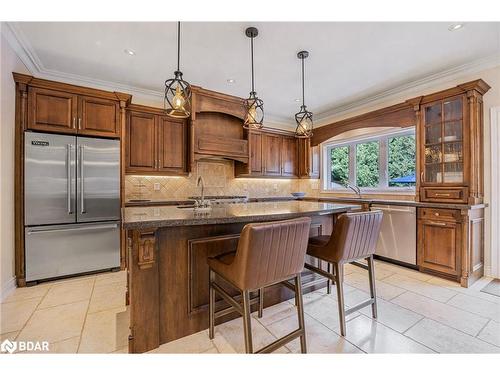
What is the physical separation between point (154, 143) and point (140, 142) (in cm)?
20

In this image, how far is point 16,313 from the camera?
204cm

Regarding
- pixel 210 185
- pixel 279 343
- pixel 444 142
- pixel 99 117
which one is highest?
pixel 99 117

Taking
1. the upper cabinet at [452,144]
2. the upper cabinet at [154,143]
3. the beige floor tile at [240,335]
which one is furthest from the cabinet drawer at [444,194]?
the upper cabinet at [154,143]

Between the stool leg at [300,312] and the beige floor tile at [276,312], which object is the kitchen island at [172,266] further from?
the stool leg at [300,312]

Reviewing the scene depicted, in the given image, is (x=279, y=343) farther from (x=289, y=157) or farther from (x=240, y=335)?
(x=289, y=157)

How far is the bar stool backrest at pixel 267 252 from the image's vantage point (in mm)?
1291

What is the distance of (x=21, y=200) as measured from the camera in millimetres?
2605

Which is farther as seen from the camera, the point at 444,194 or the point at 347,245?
the point at 444,194

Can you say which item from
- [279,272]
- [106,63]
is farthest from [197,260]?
[106,63]

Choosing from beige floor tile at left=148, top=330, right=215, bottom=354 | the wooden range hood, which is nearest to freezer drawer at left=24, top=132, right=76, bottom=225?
the wooden range hood

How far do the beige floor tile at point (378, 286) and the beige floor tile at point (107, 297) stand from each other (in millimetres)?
2509

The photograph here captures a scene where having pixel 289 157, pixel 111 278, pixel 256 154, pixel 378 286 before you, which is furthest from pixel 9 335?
pixel 289 157

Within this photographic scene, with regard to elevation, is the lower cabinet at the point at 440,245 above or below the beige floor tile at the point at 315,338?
above
